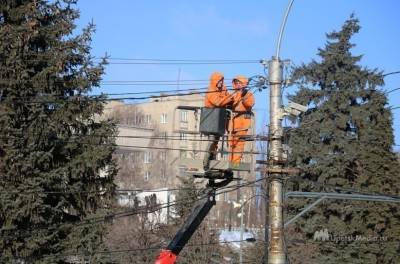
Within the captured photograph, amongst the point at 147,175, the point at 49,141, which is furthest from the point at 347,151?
the point at 147,175

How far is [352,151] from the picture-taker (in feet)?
136

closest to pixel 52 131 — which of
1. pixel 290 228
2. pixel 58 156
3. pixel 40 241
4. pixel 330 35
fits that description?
pixel 58 156

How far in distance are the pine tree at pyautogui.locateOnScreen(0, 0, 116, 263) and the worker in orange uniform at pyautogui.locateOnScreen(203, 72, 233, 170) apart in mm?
7253

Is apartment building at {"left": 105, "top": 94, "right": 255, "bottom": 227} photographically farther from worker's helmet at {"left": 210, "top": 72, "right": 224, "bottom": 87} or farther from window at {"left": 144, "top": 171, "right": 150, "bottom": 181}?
worker's helmet at {"left": 210, "top": 72, "right": 224, "bottom": 87}

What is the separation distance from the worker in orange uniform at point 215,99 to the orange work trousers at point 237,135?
47 centimetres

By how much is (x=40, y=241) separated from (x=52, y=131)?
136 inches

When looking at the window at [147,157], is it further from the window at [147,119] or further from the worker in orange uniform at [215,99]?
the worker in orange uniform at [215,99]

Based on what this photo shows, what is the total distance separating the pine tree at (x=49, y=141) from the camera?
21.4 metres

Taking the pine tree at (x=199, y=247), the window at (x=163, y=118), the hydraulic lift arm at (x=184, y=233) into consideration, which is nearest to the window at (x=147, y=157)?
the window at (x=163, y=118)

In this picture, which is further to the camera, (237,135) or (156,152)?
(156,152)

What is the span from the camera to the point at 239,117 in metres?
16.4

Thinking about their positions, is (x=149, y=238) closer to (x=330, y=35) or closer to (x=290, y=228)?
(x=290, y=228)

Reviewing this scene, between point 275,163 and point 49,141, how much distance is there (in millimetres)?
9920

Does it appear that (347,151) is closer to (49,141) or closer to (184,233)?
(49,141)
